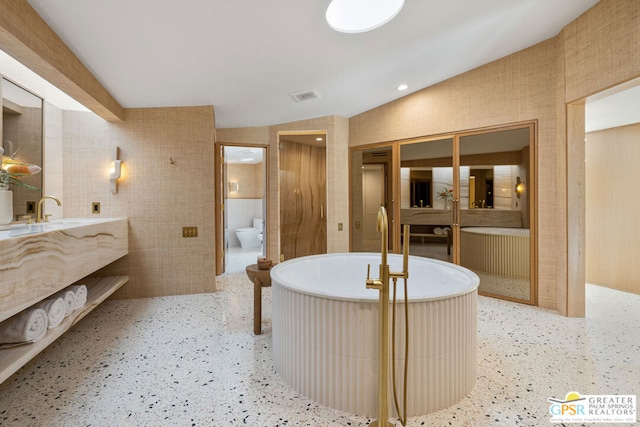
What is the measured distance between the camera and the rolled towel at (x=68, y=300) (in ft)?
6.73

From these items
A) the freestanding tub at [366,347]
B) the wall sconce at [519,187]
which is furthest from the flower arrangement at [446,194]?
the freestanding tub at [366,347]

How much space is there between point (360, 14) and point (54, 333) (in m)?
2.97

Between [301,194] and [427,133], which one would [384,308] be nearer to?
[427,133]

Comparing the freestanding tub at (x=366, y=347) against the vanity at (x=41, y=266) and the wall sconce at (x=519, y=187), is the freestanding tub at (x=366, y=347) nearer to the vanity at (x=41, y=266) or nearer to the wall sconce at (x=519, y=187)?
the vanity at (x=41, y=266)

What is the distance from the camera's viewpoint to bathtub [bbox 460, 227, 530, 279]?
10.3ft

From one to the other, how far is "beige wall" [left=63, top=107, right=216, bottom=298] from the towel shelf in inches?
13.2

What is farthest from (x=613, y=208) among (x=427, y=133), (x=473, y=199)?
(x=427, y=133)

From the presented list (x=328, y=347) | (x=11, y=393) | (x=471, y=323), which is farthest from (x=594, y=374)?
(x=11, y=393)

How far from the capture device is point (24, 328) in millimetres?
1593

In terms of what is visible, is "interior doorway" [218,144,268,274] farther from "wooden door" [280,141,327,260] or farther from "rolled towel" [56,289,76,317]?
"rolled towel" [56,289,76,317]

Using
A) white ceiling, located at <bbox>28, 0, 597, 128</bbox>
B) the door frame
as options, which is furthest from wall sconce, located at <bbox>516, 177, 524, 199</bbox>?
the door frame

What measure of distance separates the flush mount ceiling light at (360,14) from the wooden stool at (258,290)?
1945 mm

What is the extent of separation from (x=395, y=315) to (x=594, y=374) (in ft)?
4.78

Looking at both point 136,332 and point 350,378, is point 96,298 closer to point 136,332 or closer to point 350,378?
point 136,332
